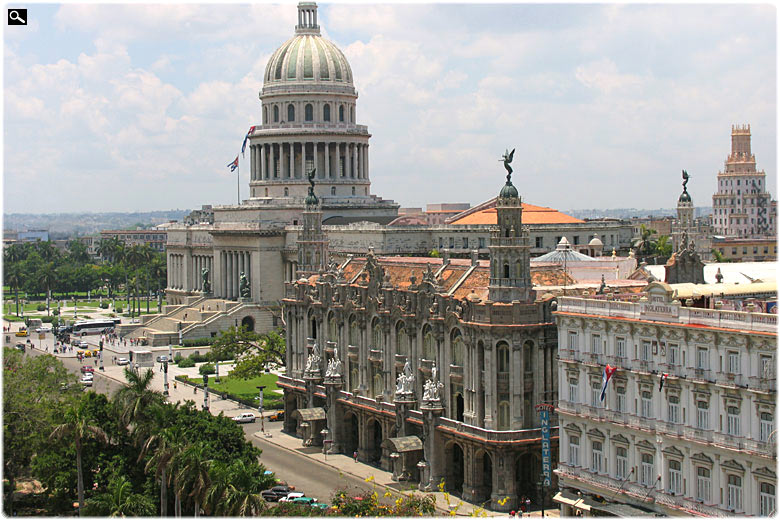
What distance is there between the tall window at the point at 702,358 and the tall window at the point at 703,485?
567 centimetres

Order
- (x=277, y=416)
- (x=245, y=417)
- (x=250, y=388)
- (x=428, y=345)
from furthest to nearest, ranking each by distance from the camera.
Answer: (x=250, y=388)
(x=277, y=416)
(x=245, y=417)
(x=428, y=345)

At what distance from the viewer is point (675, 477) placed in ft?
225

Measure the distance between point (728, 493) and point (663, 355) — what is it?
28.7 ft

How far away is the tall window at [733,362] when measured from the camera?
212ft

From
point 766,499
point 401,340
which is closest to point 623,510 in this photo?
point 766,499

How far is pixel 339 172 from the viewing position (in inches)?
7820

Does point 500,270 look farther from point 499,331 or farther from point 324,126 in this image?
point 324,126

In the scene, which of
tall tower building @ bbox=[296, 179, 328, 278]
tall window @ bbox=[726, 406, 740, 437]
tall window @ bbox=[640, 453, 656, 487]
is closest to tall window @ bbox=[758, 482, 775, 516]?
tall window @ bbox=[726, 406, 740, 437]

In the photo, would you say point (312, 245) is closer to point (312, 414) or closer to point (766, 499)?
point (312, 414)

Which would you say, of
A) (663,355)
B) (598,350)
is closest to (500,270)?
(598,350)

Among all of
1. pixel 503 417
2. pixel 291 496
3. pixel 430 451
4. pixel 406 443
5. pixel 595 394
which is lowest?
pixel 291 496

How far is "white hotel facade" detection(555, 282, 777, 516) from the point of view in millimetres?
63625

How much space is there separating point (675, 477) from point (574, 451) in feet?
30.0

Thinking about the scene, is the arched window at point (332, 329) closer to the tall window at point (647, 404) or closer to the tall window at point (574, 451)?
the tall window at point (574, 451)
